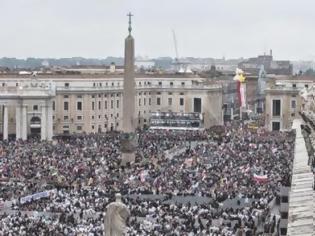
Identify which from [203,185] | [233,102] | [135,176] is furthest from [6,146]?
[233,102]

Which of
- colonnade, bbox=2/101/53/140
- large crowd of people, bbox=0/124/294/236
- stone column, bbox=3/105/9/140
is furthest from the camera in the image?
stone column, bbox=3/105/9/140

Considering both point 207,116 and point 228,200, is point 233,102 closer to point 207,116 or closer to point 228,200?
point 207,116

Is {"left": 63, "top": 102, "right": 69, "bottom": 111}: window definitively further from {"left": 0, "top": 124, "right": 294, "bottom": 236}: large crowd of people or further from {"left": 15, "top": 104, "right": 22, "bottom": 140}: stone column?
{"left": 0, "top": 124, "right": 294, "bottom": 236}: large crowd of people

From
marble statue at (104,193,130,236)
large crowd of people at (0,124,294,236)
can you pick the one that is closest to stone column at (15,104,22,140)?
large crowd of people at (0,124,294,236)

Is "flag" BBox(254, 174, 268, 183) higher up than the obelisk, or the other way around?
the obelisk

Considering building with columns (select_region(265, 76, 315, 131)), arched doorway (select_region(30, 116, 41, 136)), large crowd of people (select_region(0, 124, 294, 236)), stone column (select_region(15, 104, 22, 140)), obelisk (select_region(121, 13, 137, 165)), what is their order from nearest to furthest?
1. large crowd of people (select_region(0, 124, 294, 236))
2. obelisk (select_region(121, 13, 137, 165))
3. stone column (select_region(15, 104, 22, 140))
4. arched doorway (select_region(30, 116, 41, 136))
5. building with columns (select_region(265, 76, 315, 131))

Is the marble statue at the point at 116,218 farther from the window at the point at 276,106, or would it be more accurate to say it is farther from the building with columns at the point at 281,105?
the window at the point at 276,106

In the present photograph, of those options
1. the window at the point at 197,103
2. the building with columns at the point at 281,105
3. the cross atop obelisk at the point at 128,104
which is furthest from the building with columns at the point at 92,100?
the cross atop obelisk at the point at 128,104

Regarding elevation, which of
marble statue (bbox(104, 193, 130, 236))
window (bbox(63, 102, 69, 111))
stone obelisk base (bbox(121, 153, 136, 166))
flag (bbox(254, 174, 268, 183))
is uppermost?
marble statue (bbox(104, 193, 130, 236))
